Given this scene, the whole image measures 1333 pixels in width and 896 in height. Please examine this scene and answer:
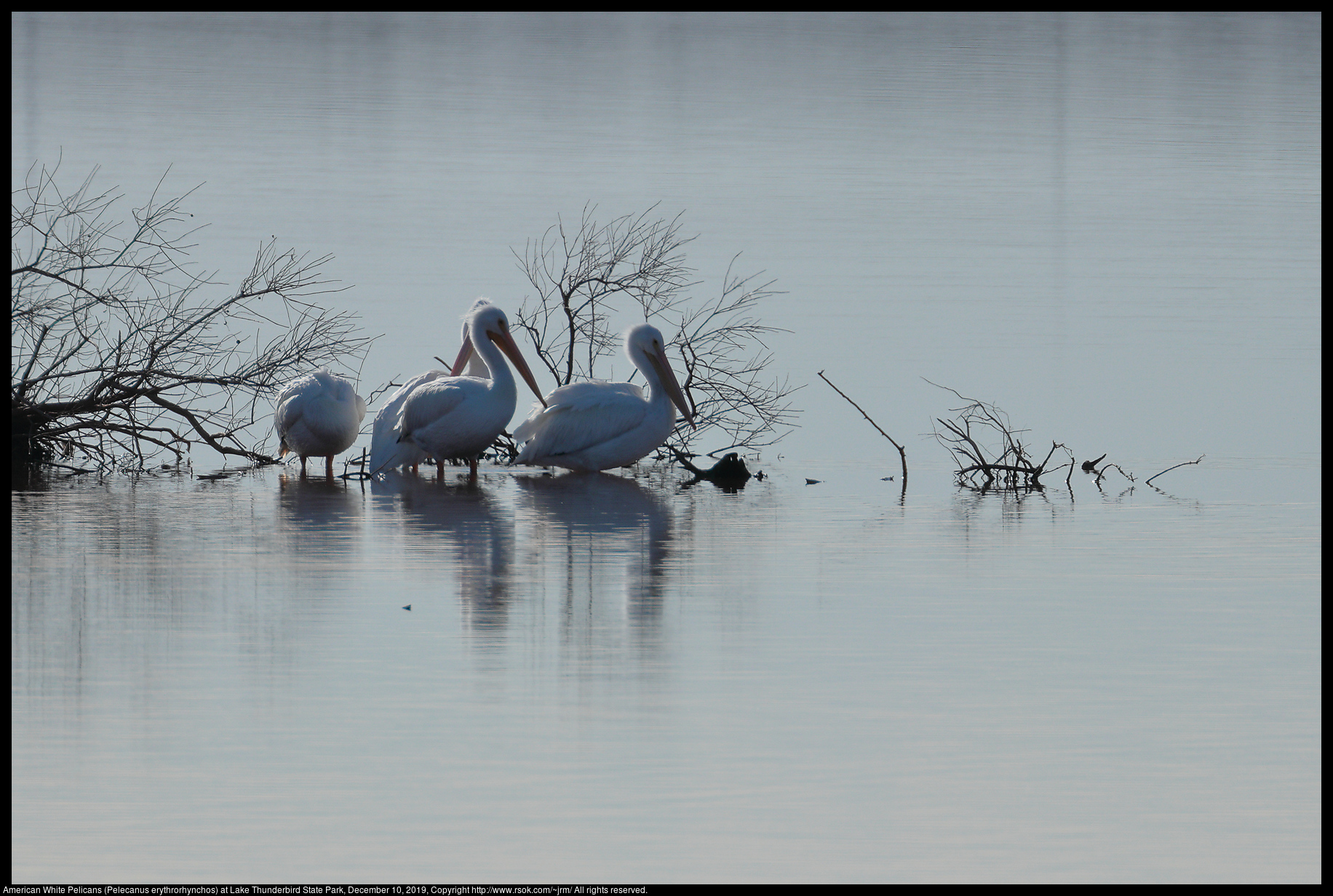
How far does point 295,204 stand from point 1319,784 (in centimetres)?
1926

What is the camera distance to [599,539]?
26.8 ft

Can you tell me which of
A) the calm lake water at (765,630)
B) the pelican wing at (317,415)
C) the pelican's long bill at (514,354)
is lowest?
the calm lake water at (765,630)

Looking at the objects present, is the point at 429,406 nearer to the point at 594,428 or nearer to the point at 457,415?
the point at 457,415

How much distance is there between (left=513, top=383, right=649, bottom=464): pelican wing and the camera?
34.5 feet

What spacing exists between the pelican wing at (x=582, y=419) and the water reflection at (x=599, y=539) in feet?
0.57

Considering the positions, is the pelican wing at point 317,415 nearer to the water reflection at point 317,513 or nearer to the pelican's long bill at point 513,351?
the water reflection at point 317,513

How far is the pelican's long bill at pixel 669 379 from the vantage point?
10.9m

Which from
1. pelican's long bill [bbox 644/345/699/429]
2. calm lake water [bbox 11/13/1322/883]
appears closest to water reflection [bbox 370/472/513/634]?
calm lake water [bbox 11/13/1322/883]

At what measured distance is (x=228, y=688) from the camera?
18.4 ft

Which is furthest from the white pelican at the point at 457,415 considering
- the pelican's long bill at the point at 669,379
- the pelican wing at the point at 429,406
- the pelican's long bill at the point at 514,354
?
the pelican's long bill at the point at 669,379

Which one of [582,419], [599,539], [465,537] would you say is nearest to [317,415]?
[582,419]

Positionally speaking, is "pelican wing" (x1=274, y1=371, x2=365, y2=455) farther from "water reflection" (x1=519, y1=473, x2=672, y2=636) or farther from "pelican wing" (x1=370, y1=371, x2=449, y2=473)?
"water reflection" (x1=519, y1=473, x2=672, y2=636)

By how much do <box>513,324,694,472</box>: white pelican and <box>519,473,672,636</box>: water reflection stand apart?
0.11 m

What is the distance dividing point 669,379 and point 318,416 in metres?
1.88
